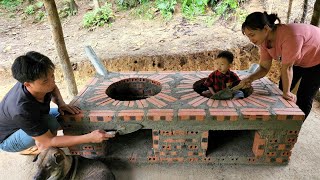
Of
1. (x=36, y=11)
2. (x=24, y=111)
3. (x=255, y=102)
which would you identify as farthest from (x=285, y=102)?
(x=36, y=11)

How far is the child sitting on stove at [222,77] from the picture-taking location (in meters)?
2.88

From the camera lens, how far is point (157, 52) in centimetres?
520

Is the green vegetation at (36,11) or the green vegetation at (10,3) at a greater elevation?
the green vegetation at (10,3)

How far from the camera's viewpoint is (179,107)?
2492mm

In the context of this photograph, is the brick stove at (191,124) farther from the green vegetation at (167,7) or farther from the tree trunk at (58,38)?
the green vegetation at (167,7)

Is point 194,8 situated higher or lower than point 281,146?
higher

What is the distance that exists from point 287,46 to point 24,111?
90.3 inches

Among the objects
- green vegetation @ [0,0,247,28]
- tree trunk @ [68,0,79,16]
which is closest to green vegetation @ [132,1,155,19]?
green vegetation @ [0,0,247,28]

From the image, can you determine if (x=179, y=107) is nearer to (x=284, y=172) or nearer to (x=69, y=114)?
(x=69, y=114)

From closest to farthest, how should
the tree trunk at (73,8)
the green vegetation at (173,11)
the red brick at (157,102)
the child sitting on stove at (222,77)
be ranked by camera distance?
the red brick at (157,102), the child sitting on stove at (222,77), the green vegetation at (173,11), the tree trunk at (73,8)

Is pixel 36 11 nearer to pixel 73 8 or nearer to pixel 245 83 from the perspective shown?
pixel 73 8

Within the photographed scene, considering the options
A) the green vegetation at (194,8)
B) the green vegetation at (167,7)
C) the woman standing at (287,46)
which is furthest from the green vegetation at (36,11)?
the woman standing at (287,46)

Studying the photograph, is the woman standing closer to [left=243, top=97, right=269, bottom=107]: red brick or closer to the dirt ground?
[left=243, top=97, right=269, bottom=107]: red brick

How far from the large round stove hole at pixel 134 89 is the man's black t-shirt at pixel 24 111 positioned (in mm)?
1078
